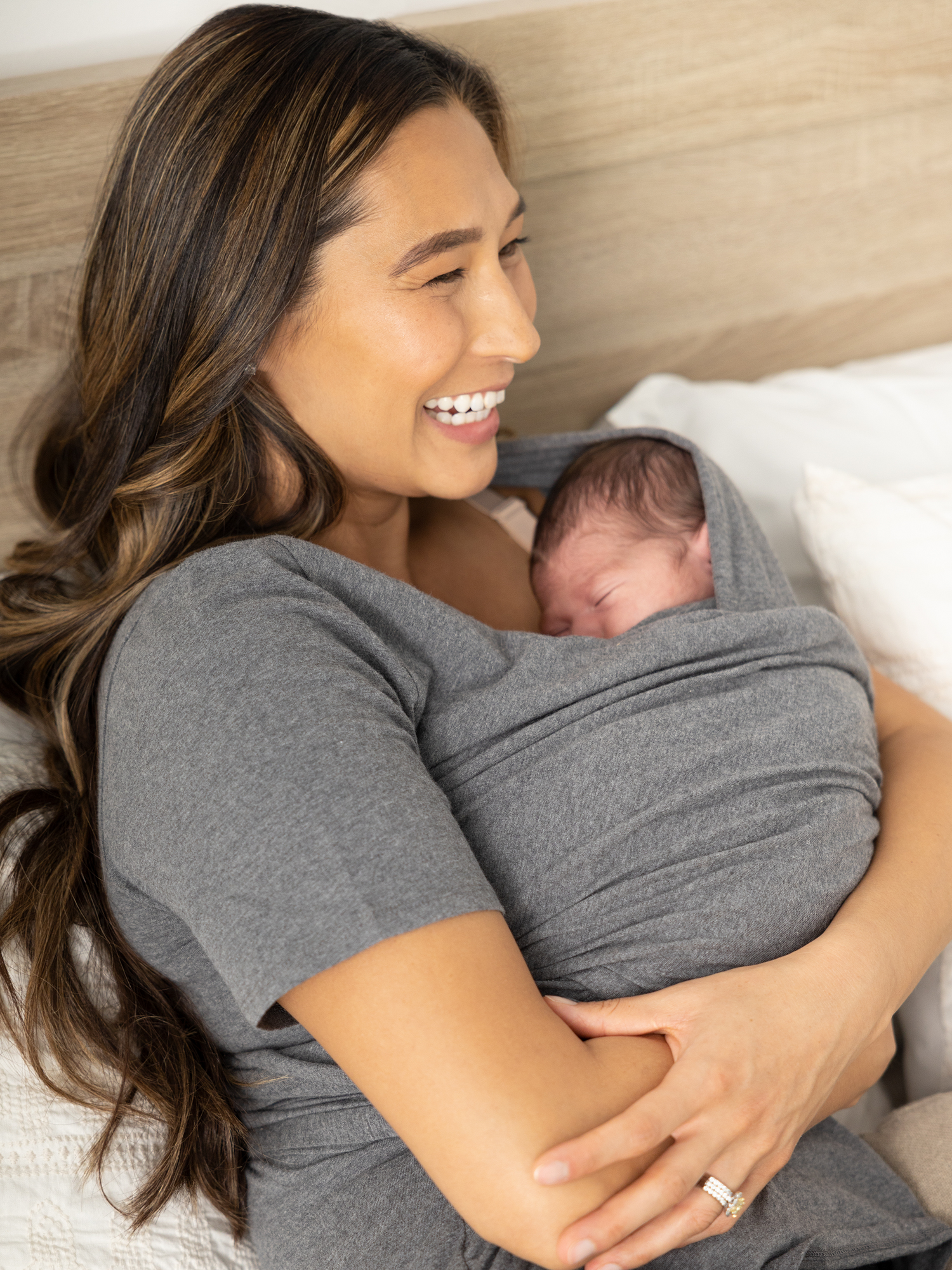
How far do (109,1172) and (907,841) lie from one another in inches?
33.7

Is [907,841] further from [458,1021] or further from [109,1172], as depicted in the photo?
[109,1172]

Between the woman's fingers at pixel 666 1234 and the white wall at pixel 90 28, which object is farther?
the white wall at pixel 90 28

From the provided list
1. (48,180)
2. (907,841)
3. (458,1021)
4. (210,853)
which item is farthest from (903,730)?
(48,180)

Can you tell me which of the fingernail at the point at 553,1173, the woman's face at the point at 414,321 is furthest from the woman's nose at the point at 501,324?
the fingernail at the point at 553,1173

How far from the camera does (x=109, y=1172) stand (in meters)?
0.95

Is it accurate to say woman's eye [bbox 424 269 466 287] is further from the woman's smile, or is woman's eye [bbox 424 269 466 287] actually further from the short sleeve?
the short sleeve

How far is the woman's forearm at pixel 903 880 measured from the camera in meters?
0.98

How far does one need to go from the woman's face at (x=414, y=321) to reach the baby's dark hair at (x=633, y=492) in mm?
250

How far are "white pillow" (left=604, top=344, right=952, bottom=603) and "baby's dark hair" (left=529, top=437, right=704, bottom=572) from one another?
0.83 feet

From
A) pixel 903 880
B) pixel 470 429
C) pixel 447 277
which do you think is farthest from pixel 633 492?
pixel 903 880

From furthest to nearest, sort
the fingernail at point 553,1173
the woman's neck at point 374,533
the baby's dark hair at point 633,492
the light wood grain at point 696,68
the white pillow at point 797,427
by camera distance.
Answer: the white pillow at point 797,427 < the light wood grain at point 696,68 < the baby's dark hair at point 633,492 < the woman's neck at point 374,533 < the fingernail at point 553,1173

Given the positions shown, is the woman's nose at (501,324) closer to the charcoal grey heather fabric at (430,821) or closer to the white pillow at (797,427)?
the charcoal grey heather fabric at (430,821)

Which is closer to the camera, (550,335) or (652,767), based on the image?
(652,767)

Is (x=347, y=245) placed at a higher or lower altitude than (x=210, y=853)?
higher
